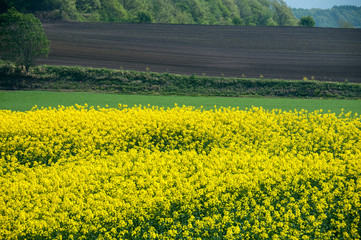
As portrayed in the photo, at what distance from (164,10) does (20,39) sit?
3347cm

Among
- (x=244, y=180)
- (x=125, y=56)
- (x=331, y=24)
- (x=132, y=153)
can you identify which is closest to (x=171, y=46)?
(x=125, y=56)

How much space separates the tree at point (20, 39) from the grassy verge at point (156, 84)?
1195mm

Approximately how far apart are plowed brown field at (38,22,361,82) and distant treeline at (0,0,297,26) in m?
5.92

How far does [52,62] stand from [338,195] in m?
26.8

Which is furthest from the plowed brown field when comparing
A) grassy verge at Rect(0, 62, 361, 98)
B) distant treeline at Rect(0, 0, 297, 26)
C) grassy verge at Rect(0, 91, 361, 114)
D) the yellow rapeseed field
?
the yellow rapeseed field

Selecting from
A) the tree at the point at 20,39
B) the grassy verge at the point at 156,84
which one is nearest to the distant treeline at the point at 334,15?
the grassy verge at the point at 156,84

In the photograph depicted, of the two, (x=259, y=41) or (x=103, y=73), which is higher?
(x=259, y=41)

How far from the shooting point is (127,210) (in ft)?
22.3

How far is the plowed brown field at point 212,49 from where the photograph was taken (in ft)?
102

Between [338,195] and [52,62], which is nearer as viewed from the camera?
[338,195]

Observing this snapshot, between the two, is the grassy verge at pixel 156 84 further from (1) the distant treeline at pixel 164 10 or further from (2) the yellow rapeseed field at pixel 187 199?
(1) the distant treeline at pixel 164 10

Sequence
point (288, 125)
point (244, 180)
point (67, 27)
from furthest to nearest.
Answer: point (67, 27), point (288, 125), point (244, 180)

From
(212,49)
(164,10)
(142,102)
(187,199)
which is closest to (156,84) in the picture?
(142,102)

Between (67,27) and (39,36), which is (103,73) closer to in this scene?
(39,36)
